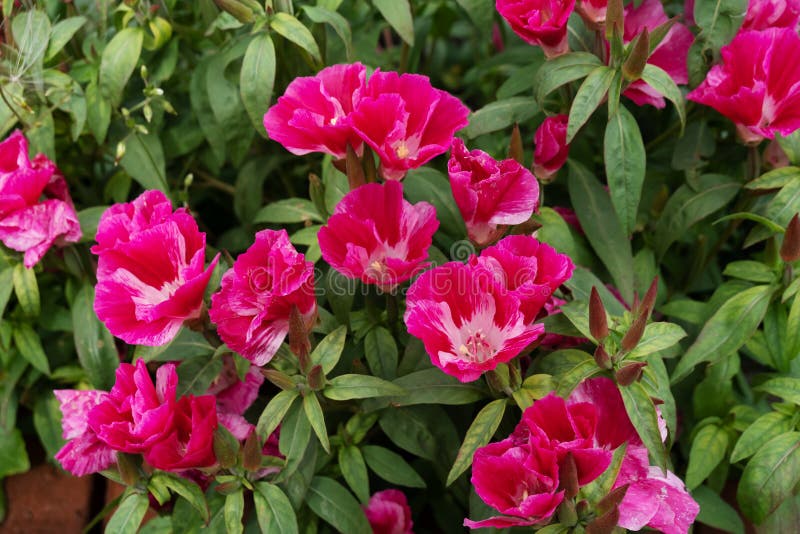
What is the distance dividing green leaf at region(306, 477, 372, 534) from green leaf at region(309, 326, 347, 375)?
16 cm

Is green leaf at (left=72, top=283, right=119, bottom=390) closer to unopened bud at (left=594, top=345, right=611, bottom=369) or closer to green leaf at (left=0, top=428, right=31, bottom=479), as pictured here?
green leaf at (left=0, top=428, right=31, bottom=479)

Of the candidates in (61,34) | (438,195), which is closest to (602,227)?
(438,195)

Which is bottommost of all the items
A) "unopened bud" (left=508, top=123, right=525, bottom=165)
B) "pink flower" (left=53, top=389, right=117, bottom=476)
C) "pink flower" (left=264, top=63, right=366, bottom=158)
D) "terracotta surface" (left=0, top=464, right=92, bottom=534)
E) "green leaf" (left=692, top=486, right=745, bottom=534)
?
"terracotta surface" (left=0, top=464, right=92, bottom=534)

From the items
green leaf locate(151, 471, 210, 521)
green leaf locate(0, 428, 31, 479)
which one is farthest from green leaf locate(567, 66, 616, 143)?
green leaf locate(0, 428, 31, 479)

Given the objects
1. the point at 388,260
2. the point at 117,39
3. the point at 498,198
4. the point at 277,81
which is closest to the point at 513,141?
the point at 498,198

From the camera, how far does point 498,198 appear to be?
33.5 inches

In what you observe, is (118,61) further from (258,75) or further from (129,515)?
(129,515)

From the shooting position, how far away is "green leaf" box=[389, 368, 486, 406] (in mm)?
893

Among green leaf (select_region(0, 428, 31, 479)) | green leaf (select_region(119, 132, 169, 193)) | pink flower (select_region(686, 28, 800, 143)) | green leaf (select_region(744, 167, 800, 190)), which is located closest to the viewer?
pink flower (select_region(686, 28, 800, 143))

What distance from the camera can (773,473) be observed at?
94 cm

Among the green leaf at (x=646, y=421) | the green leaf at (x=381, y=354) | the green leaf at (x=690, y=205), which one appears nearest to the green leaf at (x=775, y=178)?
the green leaf at (x=690, y=205)

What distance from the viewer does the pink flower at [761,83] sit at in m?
0.93

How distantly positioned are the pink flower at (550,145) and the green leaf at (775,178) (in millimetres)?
245

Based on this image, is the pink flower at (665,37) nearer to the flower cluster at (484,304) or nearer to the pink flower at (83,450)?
the flower cluster at (484,304)
